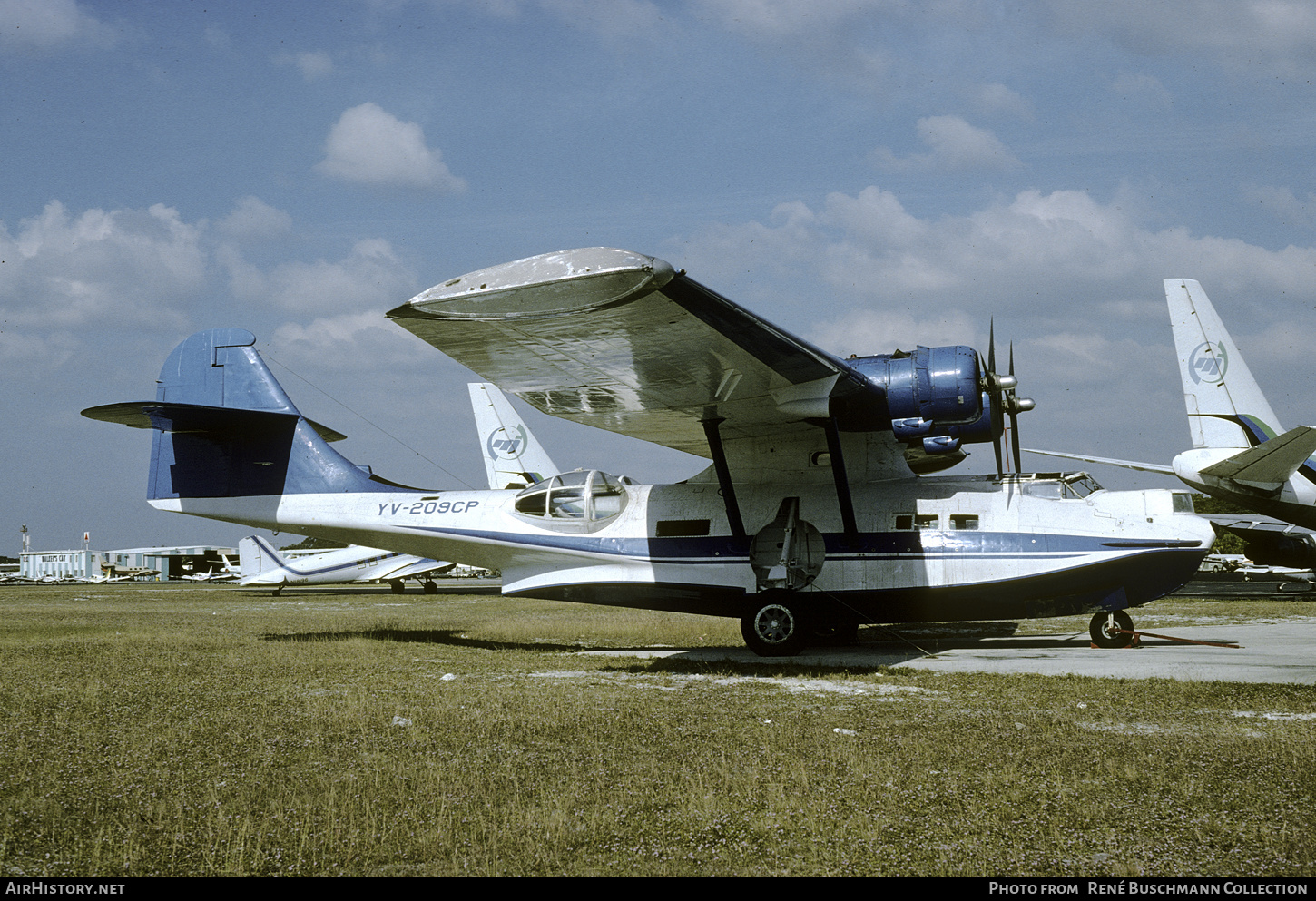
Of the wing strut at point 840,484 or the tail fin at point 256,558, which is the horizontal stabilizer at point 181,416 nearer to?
the wing strut at point 840,484

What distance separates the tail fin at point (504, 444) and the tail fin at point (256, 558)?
17.7 meters

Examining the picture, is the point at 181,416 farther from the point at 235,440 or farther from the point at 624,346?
the point at 624,346

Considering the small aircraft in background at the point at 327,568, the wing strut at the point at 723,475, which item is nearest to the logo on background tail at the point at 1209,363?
the wing strut at the point at 723,475

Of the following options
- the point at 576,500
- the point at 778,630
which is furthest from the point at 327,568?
the point at 778,630

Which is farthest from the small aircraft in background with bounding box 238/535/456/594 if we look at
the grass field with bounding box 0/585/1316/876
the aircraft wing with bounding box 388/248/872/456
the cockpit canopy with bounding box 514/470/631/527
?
the grass field with bounding box 0/585/1316/876

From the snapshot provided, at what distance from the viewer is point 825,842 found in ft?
14.0

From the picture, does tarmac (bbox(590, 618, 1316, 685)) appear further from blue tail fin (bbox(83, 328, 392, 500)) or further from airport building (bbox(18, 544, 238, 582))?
airport building (bbox(18, 544, 238, 582))

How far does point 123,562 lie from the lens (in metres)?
112

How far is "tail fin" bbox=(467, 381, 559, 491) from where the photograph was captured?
91.3 ft

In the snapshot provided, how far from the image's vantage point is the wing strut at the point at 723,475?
12.8 m

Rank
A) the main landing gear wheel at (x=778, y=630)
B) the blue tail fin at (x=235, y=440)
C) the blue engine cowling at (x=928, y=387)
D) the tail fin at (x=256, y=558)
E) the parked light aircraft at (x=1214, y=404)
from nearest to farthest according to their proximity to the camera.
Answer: the blue engine cowling at (x=928, y=387)
the main landing gear wheel at (x=778, y=630)
the blue tail fin at (x=235, y=440)
the parked light aircraft at (x=1214, y=404)
the tail fin at (x=256, y=558)

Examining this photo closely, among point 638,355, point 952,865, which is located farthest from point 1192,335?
point 952,865

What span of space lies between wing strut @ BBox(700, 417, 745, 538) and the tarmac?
6.14ft

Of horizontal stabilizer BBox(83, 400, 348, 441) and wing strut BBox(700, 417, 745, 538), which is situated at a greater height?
horizontal stabilizer BBox(83, 400, 348, 441)
